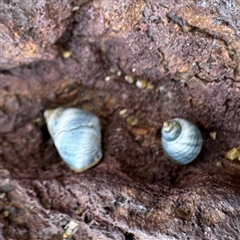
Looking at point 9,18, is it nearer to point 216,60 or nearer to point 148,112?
point 148,112

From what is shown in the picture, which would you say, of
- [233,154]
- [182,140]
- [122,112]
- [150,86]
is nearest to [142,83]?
Result: [150,86]

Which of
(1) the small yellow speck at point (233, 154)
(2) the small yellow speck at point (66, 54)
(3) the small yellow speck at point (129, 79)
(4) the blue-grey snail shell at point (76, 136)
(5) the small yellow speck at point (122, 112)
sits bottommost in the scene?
(4) the blue-grey snail shell at point (76, 136)

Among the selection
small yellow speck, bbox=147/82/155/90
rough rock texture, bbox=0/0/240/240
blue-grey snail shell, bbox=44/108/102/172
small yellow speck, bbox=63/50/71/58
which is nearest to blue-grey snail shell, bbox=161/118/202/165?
rough rock texture, bbox=0/0/240/240

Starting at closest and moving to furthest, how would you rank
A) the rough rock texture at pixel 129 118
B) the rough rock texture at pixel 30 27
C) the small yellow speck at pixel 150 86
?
1. the rough rock texture at pixel 129 118
2. the rough rock texture at pixel 30 27
3. the small yellow speck at pixel 150 86

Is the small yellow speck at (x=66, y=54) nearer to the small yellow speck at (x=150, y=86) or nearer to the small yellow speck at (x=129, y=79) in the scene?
the small yellow speck at (x=129, y=79)

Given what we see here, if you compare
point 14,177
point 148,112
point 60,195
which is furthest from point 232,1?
point 14,177

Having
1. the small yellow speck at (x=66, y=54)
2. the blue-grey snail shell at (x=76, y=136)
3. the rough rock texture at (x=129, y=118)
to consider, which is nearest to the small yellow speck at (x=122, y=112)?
the rough rock texture at (x=129, y=118)
